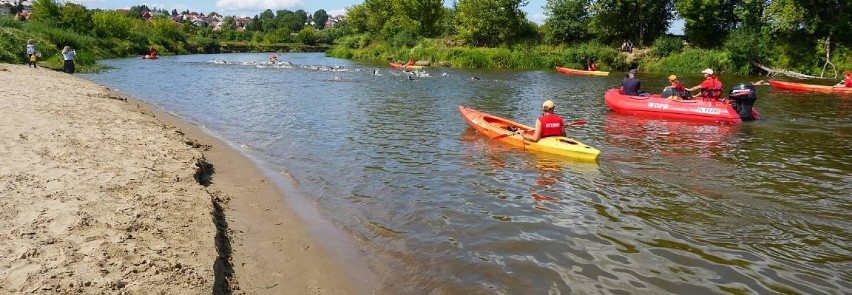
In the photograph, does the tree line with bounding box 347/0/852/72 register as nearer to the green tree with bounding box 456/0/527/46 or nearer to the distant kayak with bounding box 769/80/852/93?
the green tree with bounding box 456/0/527/46

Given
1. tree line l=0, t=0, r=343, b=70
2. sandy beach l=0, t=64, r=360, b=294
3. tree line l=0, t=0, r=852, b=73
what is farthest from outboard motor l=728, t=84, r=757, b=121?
tree line l=0, t=0, r=343, b=70

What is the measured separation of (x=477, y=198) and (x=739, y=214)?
3294 mm

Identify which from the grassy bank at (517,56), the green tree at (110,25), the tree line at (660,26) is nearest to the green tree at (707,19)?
the tree line at (660,26)

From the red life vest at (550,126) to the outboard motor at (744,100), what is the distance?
6761 mm

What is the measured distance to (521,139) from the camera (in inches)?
429

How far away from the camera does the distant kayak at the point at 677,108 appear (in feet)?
47.6

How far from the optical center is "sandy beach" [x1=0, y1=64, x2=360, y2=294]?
4059 mm

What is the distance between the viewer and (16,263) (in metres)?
3.99

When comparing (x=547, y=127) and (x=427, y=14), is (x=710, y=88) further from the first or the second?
(x=427, y=14)

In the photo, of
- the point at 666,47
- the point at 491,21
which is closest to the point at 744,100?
the point at 666,47

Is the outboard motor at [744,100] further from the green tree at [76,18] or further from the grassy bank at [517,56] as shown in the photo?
the green tree at [76,18]

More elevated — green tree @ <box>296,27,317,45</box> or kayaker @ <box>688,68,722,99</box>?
green tree @ <box>296,27,317,45</box>

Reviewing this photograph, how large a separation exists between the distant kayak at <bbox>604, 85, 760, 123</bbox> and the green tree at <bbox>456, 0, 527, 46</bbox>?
31.1 m

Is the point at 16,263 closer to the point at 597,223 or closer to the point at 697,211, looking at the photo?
the point at 597,223
